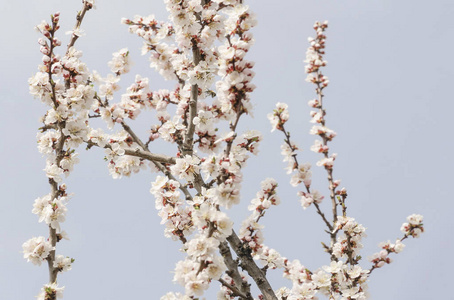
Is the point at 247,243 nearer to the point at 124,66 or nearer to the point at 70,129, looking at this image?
the point at 70,129

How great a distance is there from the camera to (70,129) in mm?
5344

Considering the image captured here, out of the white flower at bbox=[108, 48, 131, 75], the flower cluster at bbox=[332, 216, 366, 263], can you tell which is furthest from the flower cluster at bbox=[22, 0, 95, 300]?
the flower cluster at bbox=[332, 216, 366, 263]

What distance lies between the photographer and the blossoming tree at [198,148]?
14.6ft

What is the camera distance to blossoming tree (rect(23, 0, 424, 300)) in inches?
175

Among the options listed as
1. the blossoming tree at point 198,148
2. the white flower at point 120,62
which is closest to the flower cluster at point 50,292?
the blossoming tree at point 198,148

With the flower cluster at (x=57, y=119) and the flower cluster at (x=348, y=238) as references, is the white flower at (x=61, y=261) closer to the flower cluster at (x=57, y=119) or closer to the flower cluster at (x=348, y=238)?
the flower cluster at (x=57, y=119)

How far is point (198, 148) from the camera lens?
563 cm

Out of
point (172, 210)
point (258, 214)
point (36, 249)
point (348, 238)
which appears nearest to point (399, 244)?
point (348, 238)

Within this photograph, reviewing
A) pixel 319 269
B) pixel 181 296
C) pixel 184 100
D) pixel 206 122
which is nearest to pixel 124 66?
pixel 184 100

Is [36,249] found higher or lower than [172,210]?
lower

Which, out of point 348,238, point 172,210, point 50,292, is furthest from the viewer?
point 348,238

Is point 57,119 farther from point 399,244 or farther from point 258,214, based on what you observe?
point 399,244

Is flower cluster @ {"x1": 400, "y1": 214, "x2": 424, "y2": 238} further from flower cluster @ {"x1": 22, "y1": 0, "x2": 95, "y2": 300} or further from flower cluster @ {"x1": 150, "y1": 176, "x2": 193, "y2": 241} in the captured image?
flower cluster @ {"x1": 22, "y1": 0, "x2": 95, "y2": 300}

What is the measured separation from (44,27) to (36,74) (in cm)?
62
